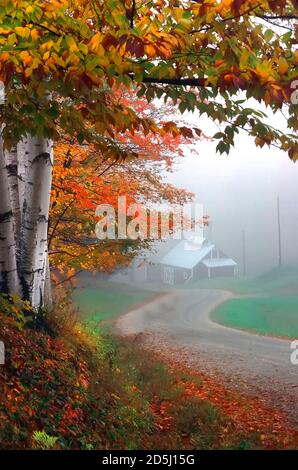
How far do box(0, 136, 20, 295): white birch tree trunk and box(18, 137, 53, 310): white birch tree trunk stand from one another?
0.86ft

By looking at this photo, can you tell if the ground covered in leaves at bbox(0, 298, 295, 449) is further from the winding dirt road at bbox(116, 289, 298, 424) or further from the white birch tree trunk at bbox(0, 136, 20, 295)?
the winding dirt road at bbox(116, 289, 298, 424)

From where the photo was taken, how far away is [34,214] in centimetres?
704

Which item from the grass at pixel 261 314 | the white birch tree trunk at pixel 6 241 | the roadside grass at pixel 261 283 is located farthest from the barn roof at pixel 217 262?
the white birch tree trunk at pixel 6 241

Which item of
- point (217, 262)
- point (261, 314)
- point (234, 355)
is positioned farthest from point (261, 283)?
point (234, 355)

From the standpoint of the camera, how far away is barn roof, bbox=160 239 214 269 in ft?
191

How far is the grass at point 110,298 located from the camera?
124ft

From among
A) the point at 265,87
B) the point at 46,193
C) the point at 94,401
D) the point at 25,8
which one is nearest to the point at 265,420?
the point at 94,401

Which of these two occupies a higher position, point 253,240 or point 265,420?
point 253,240

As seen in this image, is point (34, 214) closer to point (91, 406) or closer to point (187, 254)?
point (91, 406)

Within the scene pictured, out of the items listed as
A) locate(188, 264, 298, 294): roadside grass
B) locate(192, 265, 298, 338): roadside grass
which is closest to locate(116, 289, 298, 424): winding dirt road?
locate(192, 265, 298, 338): roadside grass
